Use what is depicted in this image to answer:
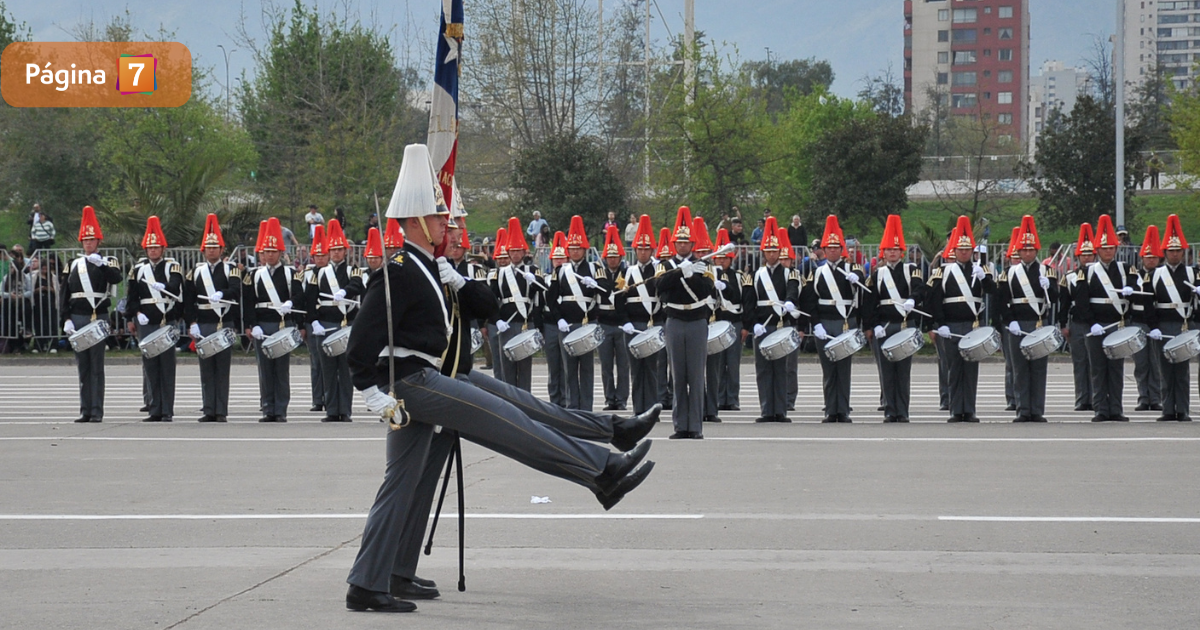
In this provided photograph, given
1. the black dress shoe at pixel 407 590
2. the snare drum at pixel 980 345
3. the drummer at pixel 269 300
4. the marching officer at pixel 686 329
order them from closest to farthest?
the black dress shoe at pixel 407 590, the marching officer at pixel 686 329, the snare drum at pixel 980 345, the drummer at pixel 269 300

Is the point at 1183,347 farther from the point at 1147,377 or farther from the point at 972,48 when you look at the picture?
the point at 972,48

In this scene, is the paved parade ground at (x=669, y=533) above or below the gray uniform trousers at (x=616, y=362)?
below

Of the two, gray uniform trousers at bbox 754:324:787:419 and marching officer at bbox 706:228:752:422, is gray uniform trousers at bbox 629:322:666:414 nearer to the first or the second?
marching officer at bbox 706:228:752:422

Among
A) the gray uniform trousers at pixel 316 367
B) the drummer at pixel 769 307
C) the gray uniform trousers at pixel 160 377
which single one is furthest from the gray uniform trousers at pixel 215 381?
the drummer at pixel 769 307

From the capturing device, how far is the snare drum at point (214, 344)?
16547mm

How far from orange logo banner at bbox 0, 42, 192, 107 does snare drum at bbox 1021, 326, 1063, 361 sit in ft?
99.6

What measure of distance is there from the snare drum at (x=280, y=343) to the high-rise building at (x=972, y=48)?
12300cm

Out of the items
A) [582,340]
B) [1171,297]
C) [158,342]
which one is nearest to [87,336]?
[158,342]

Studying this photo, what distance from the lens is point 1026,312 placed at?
661 inches

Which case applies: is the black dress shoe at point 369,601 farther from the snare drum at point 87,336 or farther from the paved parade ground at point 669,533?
the snare drum at point 87,336

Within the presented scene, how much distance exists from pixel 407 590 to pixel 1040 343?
10.3 meters

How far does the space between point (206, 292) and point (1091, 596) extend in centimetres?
1215

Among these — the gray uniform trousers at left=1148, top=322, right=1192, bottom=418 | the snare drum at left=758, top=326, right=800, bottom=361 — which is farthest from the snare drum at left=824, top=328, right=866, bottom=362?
the gray uniform trousers at left=1148, top=322, right=1192, bottom=418

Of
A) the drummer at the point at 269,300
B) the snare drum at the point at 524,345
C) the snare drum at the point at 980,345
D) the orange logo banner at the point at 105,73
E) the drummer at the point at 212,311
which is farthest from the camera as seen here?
the orange logo banner at the point at 105,73
